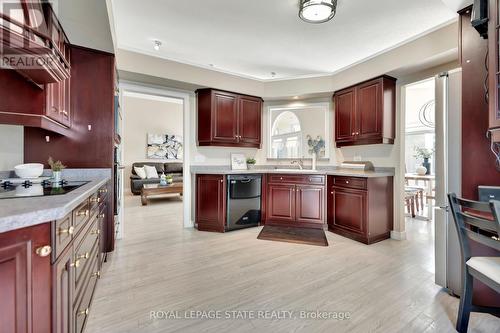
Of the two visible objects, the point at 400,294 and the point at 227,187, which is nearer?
the point at 400,294

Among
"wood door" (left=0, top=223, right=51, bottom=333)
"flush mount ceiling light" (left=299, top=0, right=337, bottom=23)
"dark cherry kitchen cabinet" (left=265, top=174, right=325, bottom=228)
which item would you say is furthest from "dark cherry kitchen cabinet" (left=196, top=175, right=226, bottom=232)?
"wood door" (left=0, top=223, right=51, bottom=333)

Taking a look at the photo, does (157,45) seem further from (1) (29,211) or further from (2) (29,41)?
(1) (29,211)

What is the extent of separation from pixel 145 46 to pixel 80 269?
2.90 metres

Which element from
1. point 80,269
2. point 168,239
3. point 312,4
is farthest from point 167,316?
point 312,4

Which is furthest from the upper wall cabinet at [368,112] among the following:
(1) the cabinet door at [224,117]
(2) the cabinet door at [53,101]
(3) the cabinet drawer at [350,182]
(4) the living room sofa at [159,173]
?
(4) the living room sofa at [159,173]

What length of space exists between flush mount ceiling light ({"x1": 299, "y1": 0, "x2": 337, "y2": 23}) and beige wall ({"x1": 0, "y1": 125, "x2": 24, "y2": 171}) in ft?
9.28

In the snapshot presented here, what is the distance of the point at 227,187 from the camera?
355 cm

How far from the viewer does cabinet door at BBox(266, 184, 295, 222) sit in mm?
3762

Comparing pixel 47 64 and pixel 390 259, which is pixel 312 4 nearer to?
pixel 47 64

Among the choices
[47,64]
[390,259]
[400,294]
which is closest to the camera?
[47,64]

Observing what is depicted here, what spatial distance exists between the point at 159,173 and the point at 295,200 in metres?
5.41

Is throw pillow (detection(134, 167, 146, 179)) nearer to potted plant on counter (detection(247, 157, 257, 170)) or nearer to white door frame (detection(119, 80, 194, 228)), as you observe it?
white door frame (detection(119, 80, 194, 228))

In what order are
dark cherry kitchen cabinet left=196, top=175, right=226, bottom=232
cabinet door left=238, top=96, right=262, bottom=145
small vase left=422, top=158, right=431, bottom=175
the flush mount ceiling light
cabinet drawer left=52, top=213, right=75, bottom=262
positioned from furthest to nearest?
small vase left=422, top=158, right=431, bottom=175, cabinet door left=238, top=96, right=262, bottom=145, dark cherry kitchen cabinet left=196, top=175, right=226, bottom=232, the flush mount ceiling light, cabinet drawer left=52, top=213, right=75, bottom=262

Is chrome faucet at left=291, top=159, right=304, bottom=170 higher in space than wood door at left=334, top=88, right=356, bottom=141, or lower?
lower
